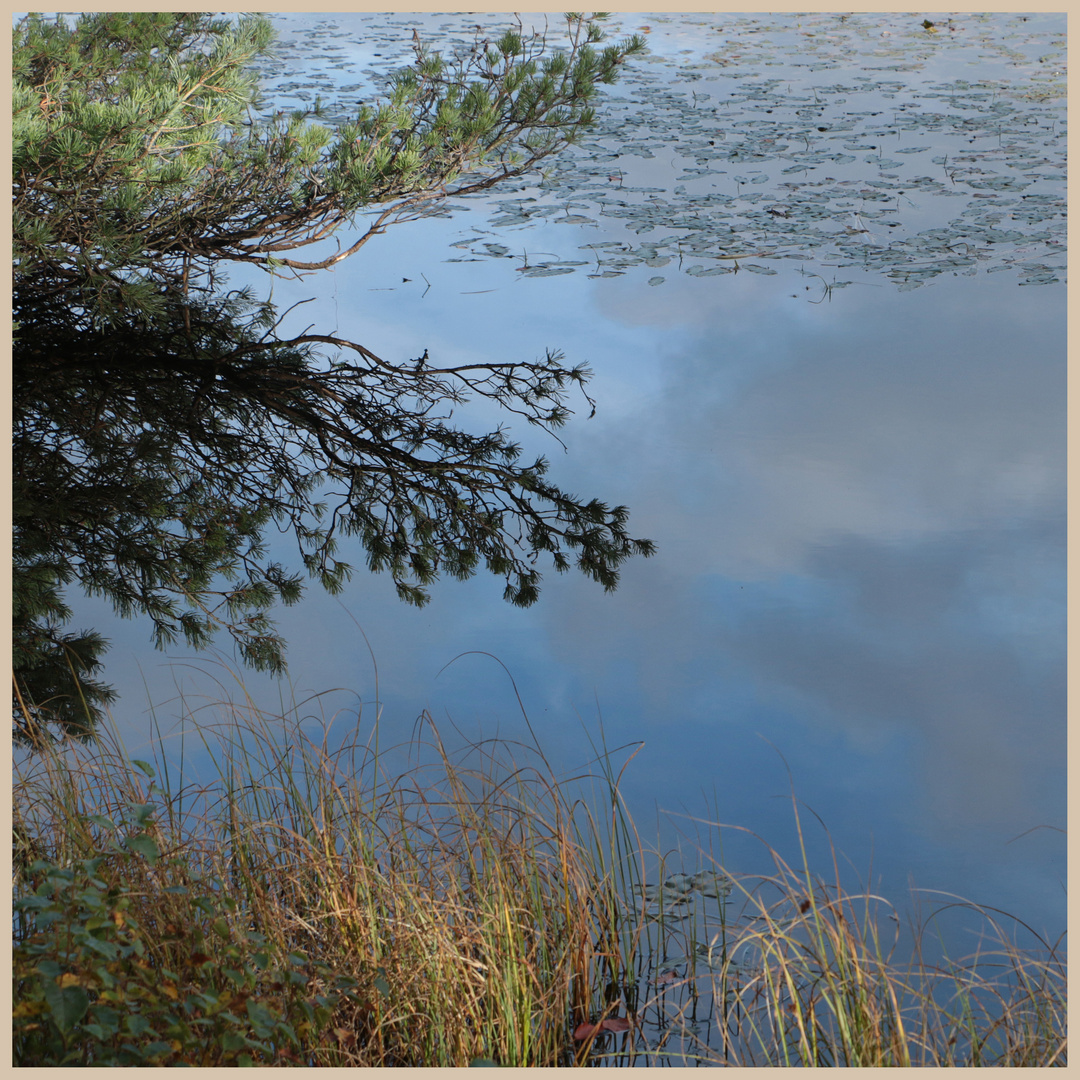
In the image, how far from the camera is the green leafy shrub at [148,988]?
4.50 feet

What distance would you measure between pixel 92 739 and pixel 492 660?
3.63 feet

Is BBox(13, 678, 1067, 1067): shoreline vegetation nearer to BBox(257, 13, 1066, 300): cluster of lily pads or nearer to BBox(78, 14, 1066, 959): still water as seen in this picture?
BBox(78, 14, 1066, 959): still water

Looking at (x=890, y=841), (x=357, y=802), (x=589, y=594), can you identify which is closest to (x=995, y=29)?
(x=589, y=594)

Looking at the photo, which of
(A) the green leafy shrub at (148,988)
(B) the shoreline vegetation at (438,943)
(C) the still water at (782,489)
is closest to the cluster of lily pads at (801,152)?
(C) the still water at (782,489)

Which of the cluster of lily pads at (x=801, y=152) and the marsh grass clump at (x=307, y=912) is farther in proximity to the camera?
the cluster of lily pads at (x=801, y=152)

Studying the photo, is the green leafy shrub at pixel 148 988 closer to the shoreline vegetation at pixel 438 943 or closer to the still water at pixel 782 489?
the shoreline vegetation at pixel 438 943

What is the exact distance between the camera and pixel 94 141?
3.15 m

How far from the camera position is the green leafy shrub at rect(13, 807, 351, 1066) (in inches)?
54.0

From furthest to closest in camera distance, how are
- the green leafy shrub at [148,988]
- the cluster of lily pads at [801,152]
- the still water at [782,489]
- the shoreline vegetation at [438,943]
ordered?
the cluster of lily pads at [801,152]
the still water at [782,489]
the shoreline vegetation at [438,943]
the green leafy shrub at [148,988]

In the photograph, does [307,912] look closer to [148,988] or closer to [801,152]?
[148,988]

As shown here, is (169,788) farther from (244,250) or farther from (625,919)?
(244,250)

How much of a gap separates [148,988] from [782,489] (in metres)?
2.87

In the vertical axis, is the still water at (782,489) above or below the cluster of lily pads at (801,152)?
below

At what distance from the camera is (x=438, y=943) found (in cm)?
172
